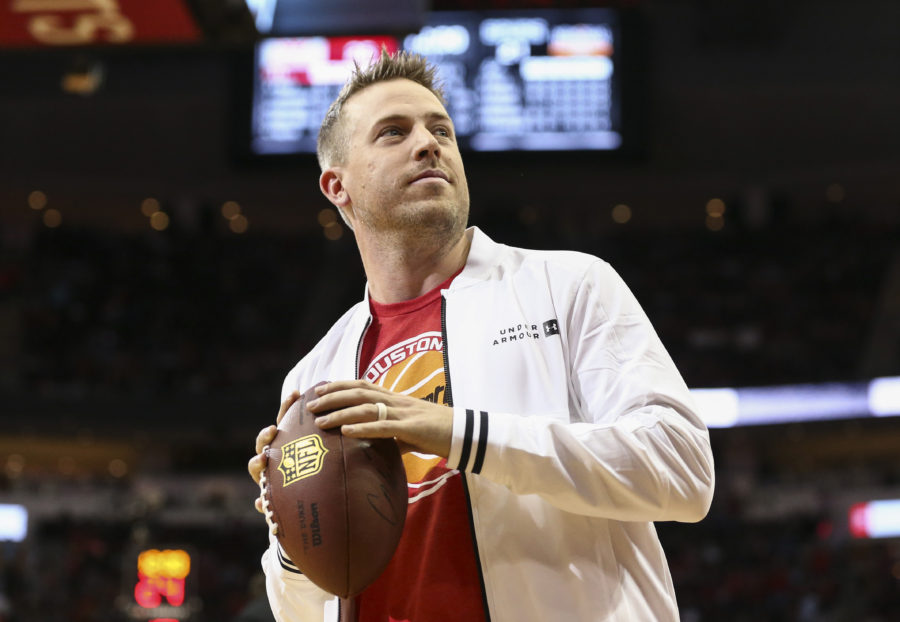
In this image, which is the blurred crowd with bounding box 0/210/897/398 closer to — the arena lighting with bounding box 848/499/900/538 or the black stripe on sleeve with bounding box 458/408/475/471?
the arena lighting with bounding box 848/499/900/538

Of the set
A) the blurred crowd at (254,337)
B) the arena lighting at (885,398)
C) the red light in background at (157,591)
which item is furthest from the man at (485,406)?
the arena lighting at (885,398)

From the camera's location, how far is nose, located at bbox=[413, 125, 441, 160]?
2373 mm

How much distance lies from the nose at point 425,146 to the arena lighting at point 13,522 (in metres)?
18.8

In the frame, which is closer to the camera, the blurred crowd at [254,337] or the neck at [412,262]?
the neck at [412,262]

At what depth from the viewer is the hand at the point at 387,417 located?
70.9 inches

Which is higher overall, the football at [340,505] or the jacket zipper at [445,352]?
the jacket zipper at [445,352]

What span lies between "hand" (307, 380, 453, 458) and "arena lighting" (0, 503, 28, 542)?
62.7 ft

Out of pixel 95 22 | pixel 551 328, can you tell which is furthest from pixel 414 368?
pixel 95 22

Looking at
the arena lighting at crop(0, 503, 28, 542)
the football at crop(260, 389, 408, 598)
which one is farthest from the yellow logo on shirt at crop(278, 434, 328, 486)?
the arena lighting at crop(0, 503, 28, 542)

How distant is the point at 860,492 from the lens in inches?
699

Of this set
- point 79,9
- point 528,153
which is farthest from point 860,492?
point 79,9

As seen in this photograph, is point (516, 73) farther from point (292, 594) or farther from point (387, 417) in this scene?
point (387, 417)

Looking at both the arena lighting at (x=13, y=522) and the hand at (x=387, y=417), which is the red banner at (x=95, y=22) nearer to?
the hand at (x=387, y=417)

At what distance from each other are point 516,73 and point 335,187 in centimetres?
1388
